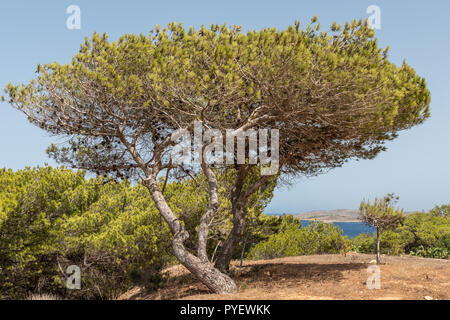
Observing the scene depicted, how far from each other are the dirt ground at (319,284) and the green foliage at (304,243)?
7.87 metres

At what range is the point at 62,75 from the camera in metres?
8.97

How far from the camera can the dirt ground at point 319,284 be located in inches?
305

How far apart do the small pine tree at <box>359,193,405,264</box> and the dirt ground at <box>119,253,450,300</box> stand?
4.26 ft

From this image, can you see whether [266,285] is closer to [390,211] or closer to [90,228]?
[390,211]

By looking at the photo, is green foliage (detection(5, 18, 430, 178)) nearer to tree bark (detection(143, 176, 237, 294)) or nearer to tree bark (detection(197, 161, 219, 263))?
tree bark (detection(197, 161, 219, 263))

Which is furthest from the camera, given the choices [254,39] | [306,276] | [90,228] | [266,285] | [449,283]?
[90,228]

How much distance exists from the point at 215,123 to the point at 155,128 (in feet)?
7.37

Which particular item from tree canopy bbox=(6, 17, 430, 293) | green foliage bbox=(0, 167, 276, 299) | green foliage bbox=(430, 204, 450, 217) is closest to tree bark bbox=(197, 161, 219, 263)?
tree canopy bbox=(6, 17, 430, 293)

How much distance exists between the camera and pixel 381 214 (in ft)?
35.5

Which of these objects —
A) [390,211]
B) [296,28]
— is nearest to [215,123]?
[296,28]

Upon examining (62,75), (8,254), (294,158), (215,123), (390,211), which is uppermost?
(62,75)

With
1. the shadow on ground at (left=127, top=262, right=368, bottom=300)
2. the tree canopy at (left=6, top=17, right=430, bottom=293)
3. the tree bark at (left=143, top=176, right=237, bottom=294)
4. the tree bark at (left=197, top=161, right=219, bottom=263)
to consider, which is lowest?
the shadow on ground at (left=127, top=262, right=368, bottom=300)

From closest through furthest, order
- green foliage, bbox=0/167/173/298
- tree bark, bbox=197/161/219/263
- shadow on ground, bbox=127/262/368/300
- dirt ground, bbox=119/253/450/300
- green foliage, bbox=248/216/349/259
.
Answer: dirt ground, bbox=119/253/450/300
tree bark, bbox=197/161/219/263
shadow on ground, bbox=127/262/368/300
green foliage, bbox=0/167/173/298
green foliage, bbox=248/216/349/259

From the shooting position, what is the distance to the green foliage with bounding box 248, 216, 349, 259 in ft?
66.9
